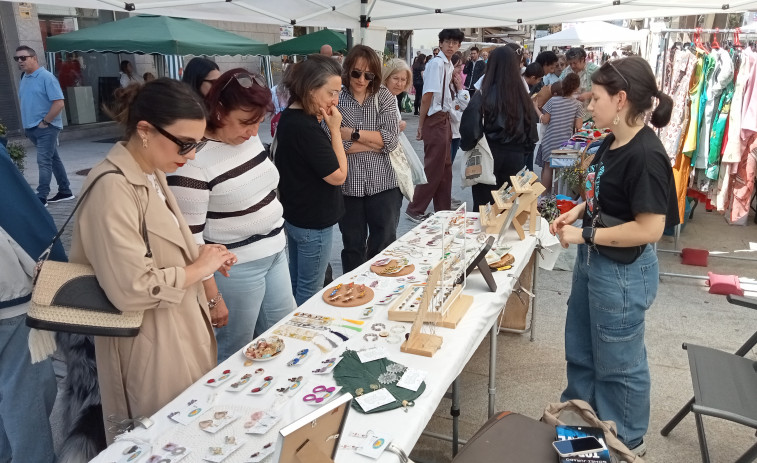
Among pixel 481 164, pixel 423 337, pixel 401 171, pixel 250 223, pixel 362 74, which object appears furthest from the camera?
pixel 481 164

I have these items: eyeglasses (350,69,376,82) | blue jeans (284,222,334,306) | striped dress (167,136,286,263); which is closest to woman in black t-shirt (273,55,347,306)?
blue jeans (284,222,334,306)

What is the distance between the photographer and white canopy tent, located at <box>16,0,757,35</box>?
4250 mm

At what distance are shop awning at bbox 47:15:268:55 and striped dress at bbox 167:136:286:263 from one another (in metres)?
6.77

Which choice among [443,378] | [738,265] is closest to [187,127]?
[443,378]

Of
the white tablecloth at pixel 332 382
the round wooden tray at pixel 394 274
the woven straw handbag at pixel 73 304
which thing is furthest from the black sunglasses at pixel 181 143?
the round wooden tray at pixel 394 274

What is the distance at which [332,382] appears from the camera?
157cm

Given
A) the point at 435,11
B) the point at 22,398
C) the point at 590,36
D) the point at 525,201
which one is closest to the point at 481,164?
the point at 525,201

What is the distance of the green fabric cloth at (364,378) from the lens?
1481mm

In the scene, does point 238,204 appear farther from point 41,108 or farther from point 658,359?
point 41,108

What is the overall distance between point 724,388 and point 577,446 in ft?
2.87

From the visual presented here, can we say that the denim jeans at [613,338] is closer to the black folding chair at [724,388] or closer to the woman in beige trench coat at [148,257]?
the black folding chair at [724,388]

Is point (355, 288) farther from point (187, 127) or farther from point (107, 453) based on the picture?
point (107, 453)

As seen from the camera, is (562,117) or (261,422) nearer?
(261,422)

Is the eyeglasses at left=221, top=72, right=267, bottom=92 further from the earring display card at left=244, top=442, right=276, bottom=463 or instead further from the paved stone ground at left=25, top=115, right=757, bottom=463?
the paved stone ground at left=25, top=115, right=757, bottom=463
